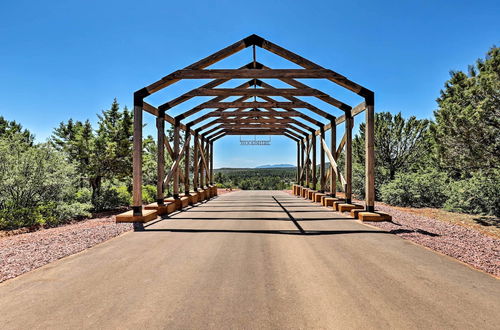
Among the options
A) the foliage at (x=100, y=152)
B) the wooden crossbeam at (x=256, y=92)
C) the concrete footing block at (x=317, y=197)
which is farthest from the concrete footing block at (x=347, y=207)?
the foliage at (x=100, y=152)

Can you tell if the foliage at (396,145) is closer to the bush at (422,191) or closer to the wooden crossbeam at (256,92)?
the bush at (422,191)

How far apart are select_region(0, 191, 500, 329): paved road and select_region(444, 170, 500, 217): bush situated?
26.6 ft

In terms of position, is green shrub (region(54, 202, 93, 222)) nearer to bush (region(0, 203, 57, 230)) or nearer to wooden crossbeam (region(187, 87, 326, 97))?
bush (region(0, 203, 57, 230))

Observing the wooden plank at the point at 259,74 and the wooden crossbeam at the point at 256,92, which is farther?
the wooden crossbeam at the point at 256,92

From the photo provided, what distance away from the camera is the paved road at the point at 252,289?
2.58 meters

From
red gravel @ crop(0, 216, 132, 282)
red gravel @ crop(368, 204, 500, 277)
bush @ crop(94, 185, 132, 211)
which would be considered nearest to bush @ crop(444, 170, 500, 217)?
red gravel @ crop(368, 204, 500, 277)

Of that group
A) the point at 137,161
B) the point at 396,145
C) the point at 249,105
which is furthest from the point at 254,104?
the point at 396,145

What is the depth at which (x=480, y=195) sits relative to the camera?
35.3 ft

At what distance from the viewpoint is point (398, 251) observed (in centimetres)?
500

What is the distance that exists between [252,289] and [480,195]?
1214 cm

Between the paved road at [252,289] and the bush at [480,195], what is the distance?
26.6ft

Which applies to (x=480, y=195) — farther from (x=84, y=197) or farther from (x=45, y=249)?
(x=84, y=197)

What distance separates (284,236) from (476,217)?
8.69 m

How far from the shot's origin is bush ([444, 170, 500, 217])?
1041 cm
